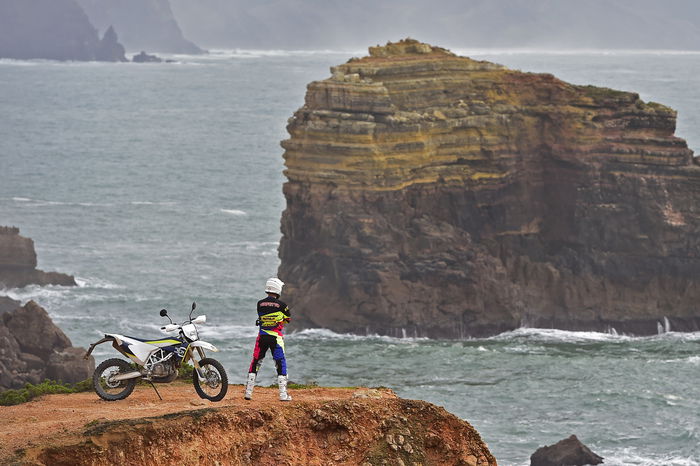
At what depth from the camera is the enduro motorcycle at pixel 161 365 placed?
27172 mm

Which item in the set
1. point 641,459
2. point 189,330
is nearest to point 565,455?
point 641,459

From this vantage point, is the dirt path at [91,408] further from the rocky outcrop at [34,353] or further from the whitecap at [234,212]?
the whitecap at [234,212]

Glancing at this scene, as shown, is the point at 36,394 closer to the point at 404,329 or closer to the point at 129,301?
the point at 404,329

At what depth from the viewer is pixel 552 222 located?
8512cm

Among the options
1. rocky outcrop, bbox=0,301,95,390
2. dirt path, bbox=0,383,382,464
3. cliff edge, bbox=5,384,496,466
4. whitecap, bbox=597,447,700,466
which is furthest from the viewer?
rocky outcrop, bbox=0,301,95,390

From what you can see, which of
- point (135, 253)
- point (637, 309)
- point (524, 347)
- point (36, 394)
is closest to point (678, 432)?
point (524, 347)

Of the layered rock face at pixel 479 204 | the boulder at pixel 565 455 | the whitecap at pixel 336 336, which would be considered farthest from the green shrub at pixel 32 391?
the layered rock face at pixel 479 204

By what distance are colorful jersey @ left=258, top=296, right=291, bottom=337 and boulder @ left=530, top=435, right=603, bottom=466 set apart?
995 inches

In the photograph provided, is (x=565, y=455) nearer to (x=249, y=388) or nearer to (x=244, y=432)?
(x=249, y=388)

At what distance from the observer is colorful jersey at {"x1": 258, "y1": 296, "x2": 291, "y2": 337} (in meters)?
27.5

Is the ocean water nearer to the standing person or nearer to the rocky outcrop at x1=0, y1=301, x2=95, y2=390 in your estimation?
the standing person

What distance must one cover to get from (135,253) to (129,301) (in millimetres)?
16836

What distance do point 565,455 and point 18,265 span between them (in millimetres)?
47267

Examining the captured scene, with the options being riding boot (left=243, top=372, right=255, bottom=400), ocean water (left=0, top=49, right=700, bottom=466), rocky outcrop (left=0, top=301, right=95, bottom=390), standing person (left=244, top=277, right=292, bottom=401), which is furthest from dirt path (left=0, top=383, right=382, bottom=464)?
rocky outcrop (left=0, top=301, right=95, bottom=390)
